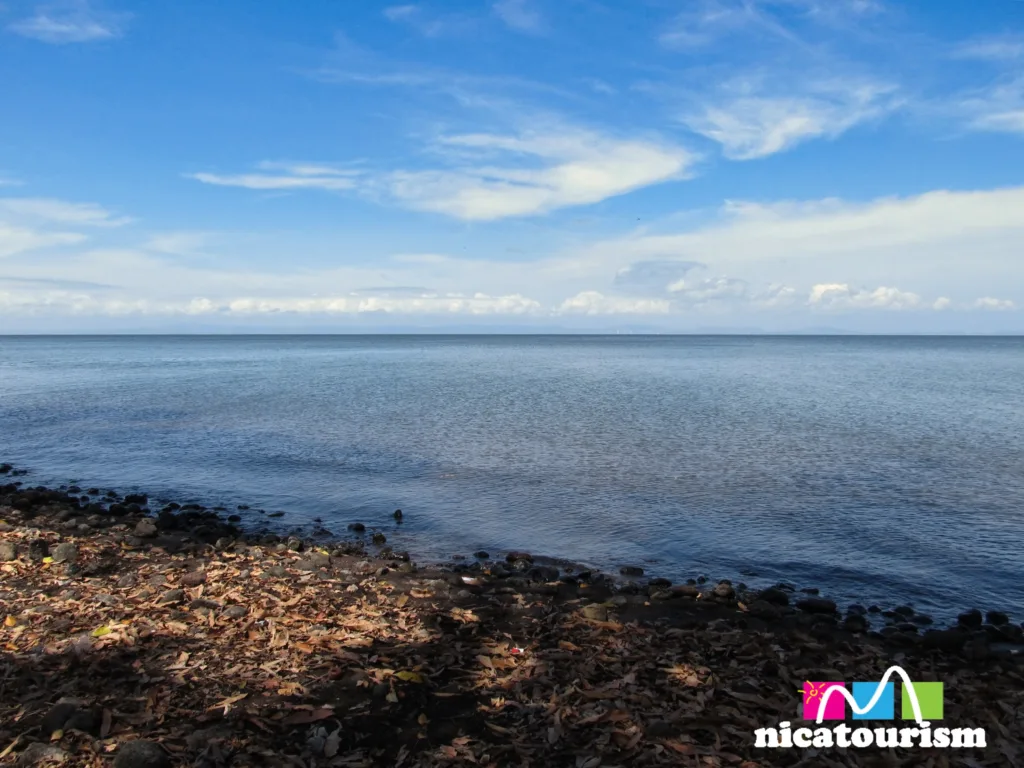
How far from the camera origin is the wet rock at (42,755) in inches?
295

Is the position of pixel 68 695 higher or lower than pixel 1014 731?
higher

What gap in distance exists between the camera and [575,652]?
11.1 m

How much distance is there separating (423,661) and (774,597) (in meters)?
8.45

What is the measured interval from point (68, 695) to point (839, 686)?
34.9 feet

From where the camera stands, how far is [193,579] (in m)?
13.4

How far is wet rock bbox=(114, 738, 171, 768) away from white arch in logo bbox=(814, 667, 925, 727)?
8035mm

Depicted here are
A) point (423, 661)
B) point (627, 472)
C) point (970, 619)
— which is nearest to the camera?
point (423, 661)

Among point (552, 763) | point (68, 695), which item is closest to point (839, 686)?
point (552, 763)

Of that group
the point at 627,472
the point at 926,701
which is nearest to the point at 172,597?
the point at 926,701

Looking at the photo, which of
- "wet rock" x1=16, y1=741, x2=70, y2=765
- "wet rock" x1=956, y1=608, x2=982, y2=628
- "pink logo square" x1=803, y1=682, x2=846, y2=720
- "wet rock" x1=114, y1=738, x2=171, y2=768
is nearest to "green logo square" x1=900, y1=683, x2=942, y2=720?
"pink logo square" x1=803, y1=682, x2=846, y2=720

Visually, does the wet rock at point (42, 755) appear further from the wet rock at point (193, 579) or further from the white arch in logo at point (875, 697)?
the white arch in logo at point (875, 697)

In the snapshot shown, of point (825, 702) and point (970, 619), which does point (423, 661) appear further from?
point (970, 619)

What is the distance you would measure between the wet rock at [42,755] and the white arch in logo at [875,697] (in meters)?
9.12

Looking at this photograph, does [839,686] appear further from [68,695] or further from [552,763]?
[68,695]
